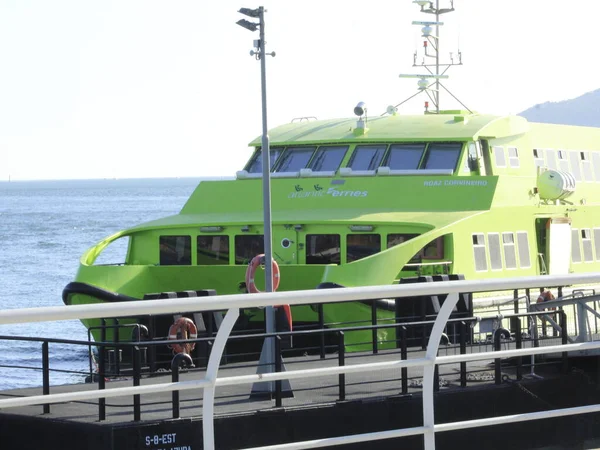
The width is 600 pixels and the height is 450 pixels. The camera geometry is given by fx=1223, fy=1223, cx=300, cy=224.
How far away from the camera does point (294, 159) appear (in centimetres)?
2062

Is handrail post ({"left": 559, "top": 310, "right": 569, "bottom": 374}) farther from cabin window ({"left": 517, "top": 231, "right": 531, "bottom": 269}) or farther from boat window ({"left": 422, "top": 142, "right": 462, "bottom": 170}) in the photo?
boat window ({"left": 422, "top": 142, "right": 462, "bottom": 170})

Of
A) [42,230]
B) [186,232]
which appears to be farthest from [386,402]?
[42,230]

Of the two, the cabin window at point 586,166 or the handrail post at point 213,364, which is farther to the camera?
the cabin window at point 586,166

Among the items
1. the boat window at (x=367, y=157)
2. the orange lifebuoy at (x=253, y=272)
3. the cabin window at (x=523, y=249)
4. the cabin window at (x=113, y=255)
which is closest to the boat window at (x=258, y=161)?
the boat window at (x=367, y=157)

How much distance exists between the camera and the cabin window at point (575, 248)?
65.1 feet

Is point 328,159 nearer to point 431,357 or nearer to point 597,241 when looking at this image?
point 597,241

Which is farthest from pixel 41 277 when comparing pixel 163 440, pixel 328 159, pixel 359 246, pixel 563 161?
pixel 163 440

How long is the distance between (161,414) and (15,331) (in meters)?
25.8

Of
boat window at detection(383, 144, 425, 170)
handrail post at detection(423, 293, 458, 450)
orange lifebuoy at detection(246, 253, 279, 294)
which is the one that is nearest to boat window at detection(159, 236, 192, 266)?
boat window at detection(383, 144, 425, 170)

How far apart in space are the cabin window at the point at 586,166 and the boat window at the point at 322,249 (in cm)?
607

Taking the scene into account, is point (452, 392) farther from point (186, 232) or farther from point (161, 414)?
point (186, 232)

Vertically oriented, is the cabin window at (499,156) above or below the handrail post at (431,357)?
above

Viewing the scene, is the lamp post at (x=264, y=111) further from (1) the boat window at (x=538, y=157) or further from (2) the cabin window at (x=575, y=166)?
(2) the cabin window at (x=575, y=166)

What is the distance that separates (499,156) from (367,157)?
83.9 inches
